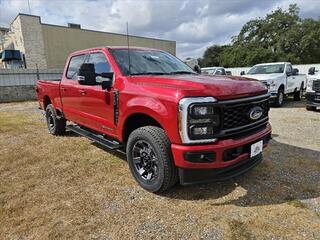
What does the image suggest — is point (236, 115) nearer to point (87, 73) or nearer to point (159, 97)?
point (159, 97)

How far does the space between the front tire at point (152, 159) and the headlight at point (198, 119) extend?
35 cm

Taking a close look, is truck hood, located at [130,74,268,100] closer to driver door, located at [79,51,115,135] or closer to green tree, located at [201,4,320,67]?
driver door, located at [79,51,115,135]

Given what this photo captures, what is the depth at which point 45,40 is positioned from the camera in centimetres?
2389

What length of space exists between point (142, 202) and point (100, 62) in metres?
2.38

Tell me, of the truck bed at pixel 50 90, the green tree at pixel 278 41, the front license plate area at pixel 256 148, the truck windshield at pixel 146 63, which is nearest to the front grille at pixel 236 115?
the front license plate area at pixel 256 148

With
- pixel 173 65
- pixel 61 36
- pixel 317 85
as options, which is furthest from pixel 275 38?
pixel 173 65

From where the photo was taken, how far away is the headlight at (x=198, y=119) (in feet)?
8.59

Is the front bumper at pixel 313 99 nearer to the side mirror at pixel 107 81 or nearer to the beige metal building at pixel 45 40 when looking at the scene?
the side mirror at pixel 107 81

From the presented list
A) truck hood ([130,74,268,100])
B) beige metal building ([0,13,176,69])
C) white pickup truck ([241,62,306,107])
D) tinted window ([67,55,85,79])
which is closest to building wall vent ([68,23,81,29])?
beige metal building ([0,13,176,69])

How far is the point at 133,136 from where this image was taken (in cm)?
331

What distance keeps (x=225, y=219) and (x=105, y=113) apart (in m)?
2.29

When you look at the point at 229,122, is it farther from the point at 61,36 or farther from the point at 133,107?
the point at 61,36

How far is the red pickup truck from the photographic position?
106 inches

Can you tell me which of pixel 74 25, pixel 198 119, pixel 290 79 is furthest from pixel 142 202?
pixel 74 25
